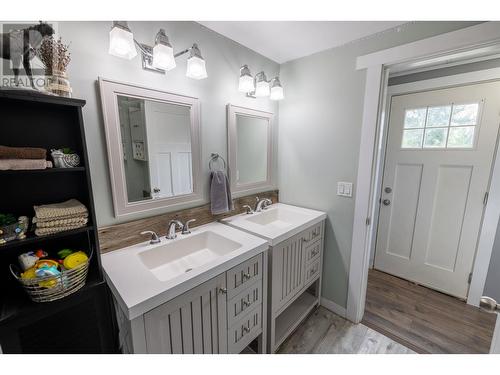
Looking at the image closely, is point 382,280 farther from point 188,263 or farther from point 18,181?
point 18,181

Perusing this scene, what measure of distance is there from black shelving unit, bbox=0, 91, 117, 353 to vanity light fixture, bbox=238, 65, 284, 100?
1.04 meters

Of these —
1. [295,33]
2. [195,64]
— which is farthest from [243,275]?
[295,33]

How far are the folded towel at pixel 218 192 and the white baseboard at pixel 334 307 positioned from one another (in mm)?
1284

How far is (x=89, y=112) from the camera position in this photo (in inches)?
40.4

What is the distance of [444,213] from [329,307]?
140 cm

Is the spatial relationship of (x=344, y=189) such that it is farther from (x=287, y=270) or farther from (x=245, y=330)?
(x=245, y=330)

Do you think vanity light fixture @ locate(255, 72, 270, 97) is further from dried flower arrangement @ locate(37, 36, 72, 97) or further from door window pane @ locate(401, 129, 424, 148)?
door window pane @ locate(401, 129, 424, 148)

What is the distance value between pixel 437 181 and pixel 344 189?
3.51 ft

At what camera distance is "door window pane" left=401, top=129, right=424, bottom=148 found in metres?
2.05

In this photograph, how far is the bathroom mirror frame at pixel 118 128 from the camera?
107 cm

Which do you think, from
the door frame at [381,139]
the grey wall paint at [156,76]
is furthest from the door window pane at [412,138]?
the grey wall paint at [156,76]

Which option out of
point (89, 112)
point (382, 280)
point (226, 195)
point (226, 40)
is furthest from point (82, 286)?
point (382, 280)

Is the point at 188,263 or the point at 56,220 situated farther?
the point at 188,263

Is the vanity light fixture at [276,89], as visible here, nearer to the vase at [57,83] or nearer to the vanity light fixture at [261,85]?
the vanity light fixture at [261,85]
